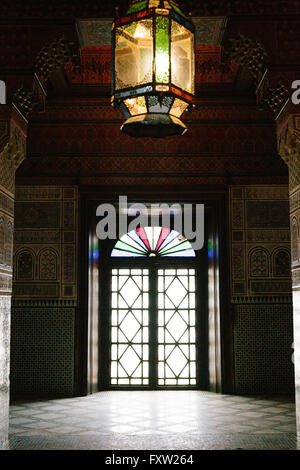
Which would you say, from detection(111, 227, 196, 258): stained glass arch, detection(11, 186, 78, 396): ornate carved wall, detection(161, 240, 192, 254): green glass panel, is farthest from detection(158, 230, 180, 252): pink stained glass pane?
detection(11, 186, 78, 396): ornate carved wall

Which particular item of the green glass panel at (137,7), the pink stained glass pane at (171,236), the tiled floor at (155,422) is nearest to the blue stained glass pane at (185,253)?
the pink stained glass pane at (171,236)

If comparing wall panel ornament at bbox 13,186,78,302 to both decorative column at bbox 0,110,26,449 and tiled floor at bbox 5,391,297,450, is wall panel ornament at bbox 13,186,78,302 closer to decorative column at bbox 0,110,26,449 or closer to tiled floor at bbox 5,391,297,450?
tiled floor at bbox 5,391,297,450

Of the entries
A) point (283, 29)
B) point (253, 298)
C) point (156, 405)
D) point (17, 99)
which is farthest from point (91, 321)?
point (283, 29)

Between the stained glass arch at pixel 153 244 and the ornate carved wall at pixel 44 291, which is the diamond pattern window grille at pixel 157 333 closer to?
the stained glass arch at pixel 153 244

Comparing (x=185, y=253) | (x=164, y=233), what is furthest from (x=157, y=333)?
(x=164, y=233)

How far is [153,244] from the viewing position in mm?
7699

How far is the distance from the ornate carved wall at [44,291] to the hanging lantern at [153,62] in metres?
4.19

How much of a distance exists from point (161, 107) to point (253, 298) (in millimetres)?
4558

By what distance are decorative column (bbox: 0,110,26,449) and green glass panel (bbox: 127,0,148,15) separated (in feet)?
5.15

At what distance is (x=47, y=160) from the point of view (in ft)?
23.5

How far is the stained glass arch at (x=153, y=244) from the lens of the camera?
7.67 meters

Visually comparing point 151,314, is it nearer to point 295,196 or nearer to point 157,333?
point 157,333

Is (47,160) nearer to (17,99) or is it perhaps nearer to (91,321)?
(91,321)

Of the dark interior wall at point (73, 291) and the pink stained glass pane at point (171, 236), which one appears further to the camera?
the pink stained glass pane at point (171, 236)
